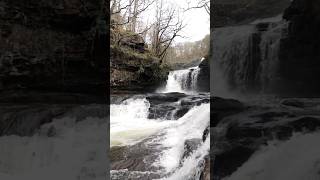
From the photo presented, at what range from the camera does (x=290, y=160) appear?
254 centimetres

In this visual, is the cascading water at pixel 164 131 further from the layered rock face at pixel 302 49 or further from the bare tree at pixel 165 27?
the layered rock face at pixel 302 49

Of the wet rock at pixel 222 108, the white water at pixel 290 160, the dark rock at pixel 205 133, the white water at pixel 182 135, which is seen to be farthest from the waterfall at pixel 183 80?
the white water at pixel 290 160

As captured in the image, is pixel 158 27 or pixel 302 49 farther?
pixel 158 27

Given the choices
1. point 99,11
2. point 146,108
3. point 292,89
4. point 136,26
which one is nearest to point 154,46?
point 136,26

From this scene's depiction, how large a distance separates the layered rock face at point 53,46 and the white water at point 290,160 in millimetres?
1341

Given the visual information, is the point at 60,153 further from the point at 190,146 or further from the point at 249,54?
the point at 249,54

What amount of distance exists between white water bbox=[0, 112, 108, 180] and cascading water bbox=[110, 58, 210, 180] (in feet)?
2.54

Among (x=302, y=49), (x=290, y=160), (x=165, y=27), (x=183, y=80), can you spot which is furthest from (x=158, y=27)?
(x=290, y=160)

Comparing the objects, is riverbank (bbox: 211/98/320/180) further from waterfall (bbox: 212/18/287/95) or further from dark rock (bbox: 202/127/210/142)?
dark rock (bbox: 202/127/210/142)

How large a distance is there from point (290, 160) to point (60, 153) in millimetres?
1712

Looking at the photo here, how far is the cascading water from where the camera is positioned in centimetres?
352

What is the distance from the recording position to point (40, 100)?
106 inches

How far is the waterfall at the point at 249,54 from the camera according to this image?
2.61 metres

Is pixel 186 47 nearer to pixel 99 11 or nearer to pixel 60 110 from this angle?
pixel 99 11
